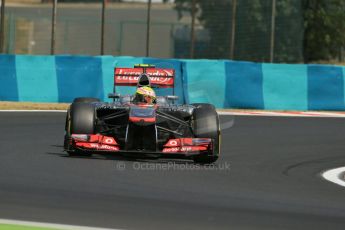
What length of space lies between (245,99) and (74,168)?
39.5 feet

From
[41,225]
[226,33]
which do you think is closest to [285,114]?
[226,33]

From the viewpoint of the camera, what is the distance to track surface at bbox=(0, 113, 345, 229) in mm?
8227

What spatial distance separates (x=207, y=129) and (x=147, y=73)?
95.3 inches

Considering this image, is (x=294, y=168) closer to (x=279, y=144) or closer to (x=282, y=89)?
(x=279, y=144)

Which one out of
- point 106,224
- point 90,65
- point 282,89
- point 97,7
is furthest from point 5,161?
point 97,7

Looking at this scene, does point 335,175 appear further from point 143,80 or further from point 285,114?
point 285,114

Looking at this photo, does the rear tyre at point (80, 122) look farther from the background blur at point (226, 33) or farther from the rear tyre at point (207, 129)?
the background blur at point (226, 33)

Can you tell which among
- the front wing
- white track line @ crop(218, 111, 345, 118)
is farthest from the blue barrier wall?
the front wing

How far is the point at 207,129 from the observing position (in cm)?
1259

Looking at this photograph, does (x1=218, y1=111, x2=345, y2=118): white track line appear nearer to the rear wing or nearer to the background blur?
the rear wing

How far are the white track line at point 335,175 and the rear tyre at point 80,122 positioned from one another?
2965 mm

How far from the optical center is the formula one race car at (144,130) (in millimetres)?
12344

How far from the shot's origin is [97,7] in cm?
6650

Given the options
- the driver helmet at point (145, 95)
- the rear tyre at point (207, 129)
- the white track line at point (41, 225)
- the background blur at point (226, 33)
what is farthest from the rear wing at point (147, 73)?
the background blur at point (226, 33)
